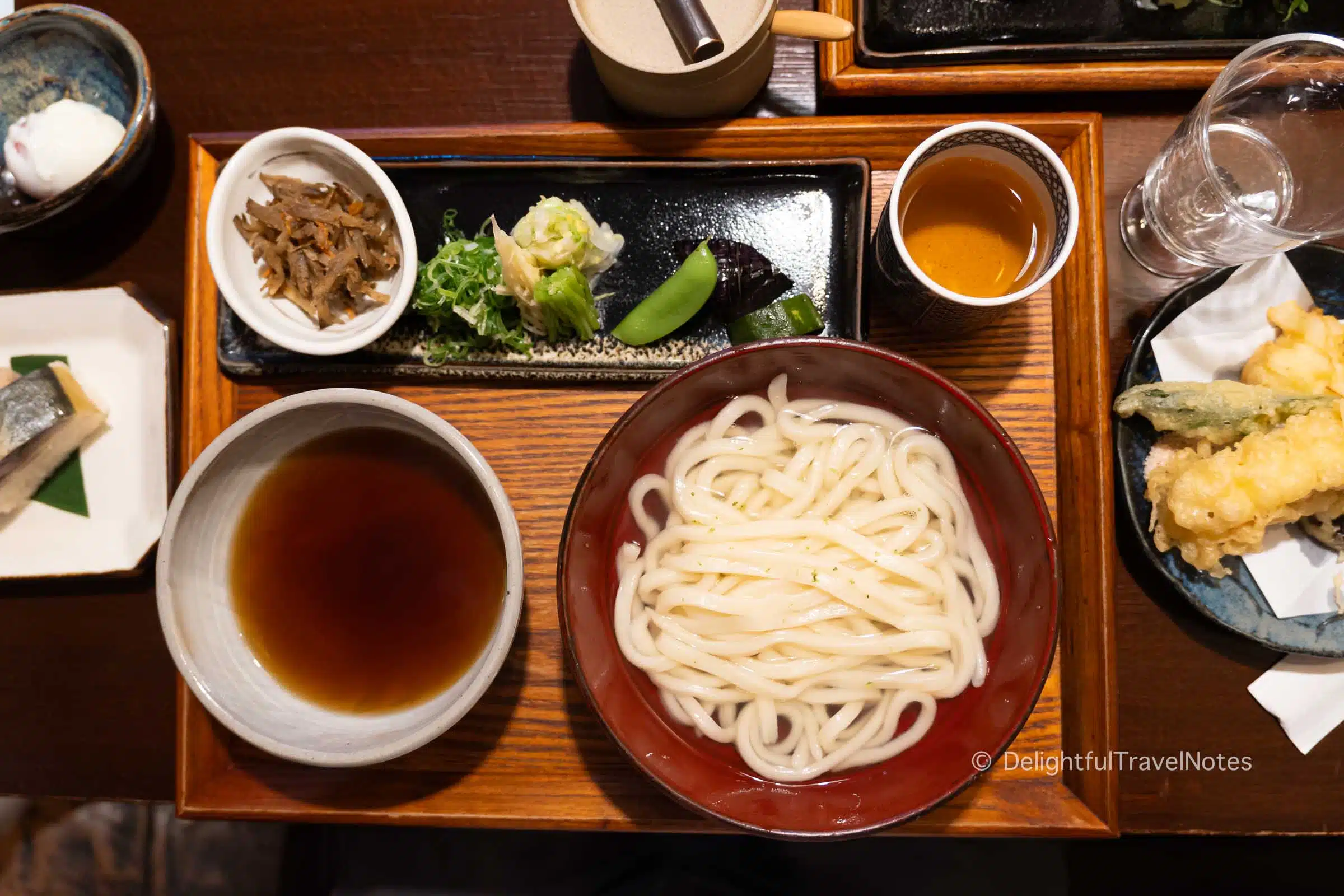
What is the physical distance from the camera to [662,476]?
1567 mm

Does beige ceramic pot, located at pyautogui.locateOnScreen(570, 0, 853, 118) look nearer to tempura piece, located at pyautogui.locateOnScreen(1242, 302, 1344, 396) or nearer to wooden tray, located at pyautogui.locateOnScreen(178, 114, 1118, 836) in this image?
wooden tray, located at pyautogui.locateOnScreen(178, 114, 1118, 836)

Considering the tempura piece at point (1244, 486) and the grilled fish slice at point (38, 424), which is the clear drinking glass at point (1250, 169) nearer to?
the tempura piece at point (1244, 486)

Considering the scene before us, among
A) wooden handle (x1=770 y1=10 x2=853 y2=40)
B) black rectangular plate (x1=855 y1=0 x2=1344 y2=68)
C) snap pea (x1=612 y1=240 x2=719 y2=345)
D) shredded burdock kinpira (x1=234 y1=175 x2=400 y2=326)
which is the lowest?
snap pea (x1=612 y1=240 x2=719 y2=345)

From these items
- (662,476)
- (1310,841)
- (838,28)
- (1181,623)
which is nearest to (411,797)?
(662,476)

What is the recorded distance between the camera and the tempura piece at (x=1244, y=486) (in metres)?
1.51

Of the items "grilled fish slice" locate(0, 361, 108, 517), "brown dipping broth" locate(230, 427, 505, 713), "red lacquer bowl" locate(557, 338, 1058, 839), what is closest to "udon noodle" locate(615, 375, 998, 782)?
"red lacquer bowl" locate(557, 338, 1058, 839)

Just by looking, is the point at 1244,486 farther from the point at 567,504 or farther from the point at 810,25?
the point at 567,504

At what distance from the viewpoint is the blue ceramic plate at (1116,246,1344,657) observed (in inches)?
62.3

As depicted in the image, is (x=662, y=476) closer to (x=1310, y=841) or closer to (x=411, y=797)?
(x=411, y=797)

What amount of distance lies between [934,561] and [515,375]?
0.92 m

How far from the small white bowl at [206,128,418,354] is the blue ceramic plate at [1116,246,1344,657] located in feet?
4.90

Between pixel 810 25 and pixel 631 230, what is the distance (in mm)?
532

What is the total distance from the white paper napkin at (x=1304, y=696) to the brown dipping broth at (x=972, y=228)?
3.23ft

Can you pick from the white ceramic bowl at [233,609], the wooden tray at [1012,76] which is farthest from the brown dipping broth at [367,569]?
the wooden tray at [1012,76]
